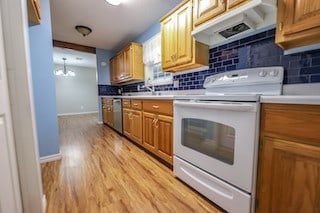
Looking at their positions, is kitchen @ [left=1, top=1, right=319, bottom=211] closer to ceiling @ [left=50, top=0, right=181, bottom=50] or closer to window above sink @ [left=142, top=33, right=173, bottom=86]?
window above sink @ [left=142, top=33, right=173, bottom=86]

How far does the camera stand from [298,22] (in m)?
0.97

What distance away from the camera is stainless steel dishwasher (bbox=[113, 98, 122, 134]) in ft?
10.7

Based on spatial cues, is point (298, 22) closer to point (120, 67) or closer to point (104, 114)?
point (120, 67)

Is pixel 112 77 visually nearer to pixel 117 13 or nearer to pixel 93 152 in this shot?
pixel 117 13

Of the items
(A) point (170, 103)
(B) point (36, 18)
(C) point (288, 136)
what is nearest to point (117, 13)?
(B) point (36, 18)

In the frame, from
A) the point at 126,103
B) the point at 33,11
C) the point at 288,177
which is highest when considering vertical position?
the point at 33,11

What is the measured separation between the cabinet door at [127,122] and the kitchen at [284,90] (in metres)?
1.59

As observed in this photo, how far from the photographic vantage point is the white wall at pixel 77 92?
22.9 ft

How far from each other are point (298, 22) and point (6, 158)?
1900 mm

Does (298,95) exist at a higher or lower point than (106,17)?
lower

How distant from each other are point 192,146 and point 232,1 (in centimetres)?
129

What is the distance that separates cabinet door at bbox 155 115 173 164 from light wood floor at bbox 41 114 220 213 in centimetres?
17

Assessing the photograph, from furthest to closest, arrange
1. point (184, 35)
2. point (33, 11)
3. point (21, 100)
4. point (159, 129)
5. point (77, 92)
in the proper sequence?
point (77, 92) → point (159, 129) → point (184, 35) → point (33, 11) → point (21, 100)

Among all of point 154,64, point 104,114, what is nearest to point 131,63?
point 154,64
